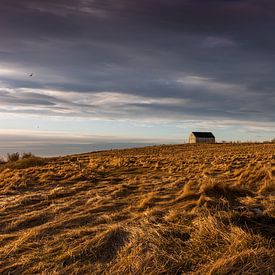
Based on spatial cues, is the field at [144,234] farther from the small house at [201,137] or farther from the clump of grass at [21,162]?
the small house at [201,137]

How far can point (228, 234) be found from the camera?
19.7ft

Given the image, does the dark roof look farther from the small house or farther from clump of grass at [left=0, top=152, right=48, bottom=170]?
clump of grass at [left=0, top=152, right=48, bottom=170]

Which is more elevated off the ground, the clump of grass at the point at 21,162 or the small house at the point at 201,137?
the small house at the point at 201,137

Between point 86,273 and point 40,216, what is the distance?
12.3 ft

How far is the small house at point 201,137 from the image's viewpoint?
227 feet

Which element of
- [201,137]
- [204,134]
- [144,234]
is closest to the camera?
[144,234]

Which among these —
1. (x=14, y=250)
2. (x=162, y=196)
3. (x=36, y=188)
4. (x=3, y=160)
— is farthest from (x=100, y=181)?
(x=3, y=160)

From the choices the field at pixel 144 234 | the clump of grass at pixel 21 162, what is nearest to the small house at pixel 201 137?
the clump of grass at pixel 21 162

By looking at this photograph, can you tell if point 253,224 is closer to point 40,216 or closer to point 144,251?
point 144,251

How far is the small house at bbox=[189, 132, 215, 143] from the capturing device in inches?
2724

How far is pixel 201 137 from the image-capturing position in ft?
229

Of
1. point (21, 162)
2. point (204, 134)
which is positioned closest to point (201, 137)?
point (204, 134)

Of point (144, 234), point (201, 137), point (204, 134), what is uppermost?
point (204, 134)

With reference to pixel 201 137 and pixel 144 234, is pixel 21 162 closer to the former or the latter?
pixel 144 234
